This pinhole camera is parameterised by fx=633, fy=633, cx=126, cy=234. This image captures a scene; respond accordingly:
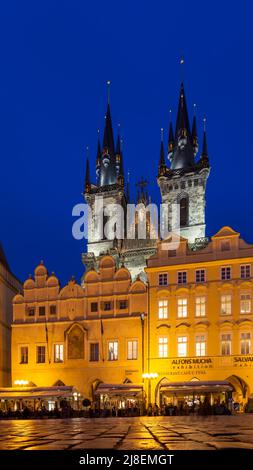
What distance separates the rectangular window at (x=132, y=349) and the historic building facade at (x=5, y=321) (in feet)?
38.4

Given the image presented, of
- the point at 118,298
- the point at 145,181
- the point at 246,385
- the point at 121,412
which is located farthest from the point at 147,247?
the point at 121,412

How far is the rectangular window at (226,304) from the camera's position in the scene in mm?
45844

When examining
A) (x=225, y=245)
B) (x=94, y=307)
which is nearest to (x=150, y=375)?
(x=94, y=307)

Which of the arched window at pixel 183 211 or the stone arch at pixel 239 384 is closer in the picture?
the stone arch at pixel 239 384

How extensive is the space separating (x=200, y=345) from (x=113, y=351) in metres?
6.65

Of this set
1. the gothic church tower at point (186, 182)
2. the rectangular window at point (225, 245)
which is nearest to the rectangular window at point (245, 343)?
the rectangular window at point (225, 245)

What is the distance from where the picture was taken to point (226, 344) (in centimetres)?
4525

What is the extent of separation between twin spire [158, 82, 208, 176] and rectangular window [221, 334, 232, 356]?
4213 centimetres

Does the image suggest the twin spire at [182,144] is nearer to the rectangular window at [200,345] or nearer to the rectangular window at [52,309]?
the rectangular window at [52,309]

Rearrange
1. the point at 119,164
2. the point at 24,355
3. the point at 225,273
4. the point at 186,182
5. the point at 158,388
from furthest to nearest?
the point at 119,164 < the point at 186,182 < the point at 24,355 < the point at 225,273 < the point at 158,388

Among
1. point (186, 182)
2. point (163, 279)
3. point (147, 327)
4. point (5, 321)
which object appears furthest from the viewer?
point (186, 182)

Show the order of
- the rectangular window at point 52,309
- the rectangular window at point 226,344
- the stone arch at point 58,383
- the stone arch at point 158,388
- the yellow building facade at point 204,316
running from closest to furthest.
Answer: the yellow building facade at point 204,316 < the rectangular window at point 226,344 < the stone arch at point 158,388 < the stone arch at point 58,383 < the rectangular window at point 52,309

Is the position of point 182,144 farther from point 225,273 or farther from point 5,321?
point 225,273

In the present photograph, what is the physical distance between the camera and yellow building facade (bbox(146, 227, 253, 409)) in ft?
147
